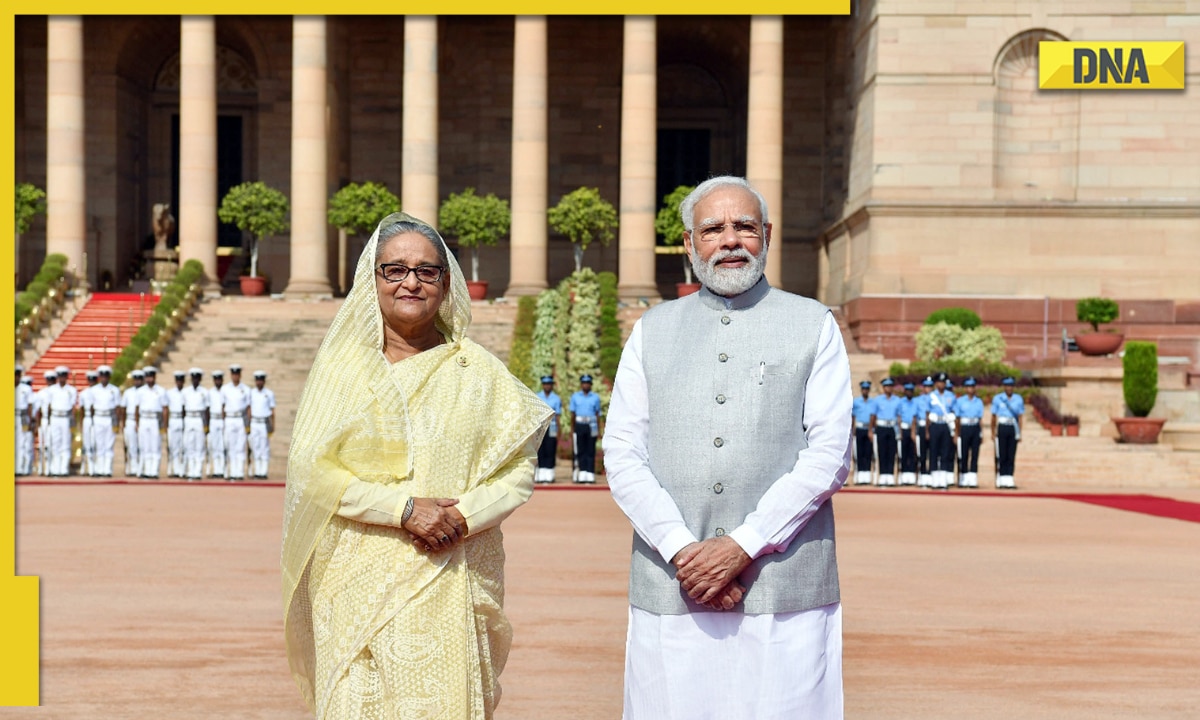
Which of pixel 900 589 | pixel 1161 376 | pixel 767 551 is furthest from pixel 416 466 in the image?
pixel 1161 376

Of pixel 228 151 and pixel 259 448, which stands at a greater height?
pixel 228 151

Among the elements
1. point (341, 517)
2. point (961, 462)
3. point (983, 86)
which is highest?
point (983, 86)

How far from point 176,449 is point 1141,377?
→ 16769 millimetres

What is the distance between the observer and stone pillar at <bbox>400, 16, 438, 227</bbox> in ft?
135

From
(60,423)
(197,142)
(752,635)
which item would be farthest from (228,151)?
(752,635)

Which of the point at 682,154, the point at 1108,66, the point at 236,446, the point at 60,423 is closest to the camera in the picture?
the point at 236,446

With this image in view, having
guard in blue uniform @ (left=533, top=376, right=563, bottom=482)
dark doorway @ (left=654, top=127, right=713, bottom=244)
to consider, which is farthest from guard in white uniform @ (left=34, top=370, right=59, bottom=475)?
dark doorway @ (left=654, top=127, right=713, bottom=244)

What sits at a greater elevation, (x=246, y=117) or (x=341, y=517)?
(x=246, y=117)

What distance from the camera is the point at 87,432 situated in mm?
27781

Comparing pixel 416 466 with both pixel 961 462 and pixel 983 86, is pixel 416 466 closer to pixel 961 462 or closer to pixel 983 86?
pixel 961 462

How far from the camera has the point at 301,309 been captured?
1529 inches

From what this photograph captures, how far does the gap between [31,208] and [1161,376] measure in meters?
26.9

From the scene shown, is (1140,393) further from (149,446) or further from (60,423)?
(60,423)

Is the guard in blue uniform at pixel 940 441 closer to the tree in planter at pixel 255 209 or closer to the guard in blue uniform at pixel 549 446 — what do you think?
the guard in blue uniform at pixel 549 446
